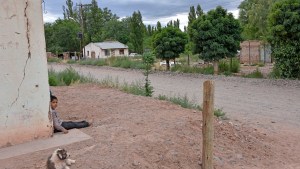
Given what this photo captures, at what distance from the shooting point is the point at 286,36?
594 inches

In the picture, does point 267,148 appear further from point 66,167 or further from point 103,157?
point 66,167

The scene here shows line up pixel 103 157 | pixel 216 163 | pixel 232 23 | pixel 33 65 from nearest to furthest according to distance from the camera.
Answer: pixel 103 157, pixel 216 163, pixel 33 65, pixel 232 23

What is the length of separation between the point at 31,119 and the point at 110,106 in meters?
2.93

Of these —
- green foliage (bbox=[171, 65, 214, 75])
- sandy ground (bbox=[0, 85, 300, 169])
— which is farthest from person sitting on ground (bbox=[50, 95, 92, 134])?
green foliage (bbox=[171, 65, 214, 75])

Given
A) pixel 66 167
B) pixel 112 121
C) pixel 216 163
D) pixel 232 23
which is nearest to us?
pixel 66 167

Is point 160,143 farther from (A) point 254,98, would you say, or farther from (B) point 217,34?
(B) point 217,34

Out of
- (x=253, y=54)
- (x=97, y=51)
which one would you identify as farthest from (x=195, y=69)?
(x=97, y=51)

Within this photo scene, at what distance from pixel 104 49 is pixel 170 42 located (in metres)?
33.0

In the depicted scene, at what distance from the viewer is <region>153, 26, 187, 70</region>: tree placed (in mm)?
21938

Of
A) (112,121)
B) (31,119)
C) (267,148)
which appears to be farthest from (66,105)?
(267,148)

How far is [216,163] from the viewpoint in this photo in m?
5.04

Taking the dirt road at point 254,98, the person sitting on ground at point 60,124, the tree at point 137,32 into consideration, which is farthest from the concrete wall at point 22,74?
the tree at point 137,32

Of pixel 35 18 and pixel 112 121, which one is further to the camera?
pixel 112 121

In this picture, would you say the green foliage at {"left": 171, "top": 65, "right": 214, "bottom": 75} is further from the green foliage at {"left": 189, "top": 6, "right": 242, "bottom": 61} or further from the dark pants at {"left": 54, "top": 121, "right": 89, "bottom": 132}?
the dark pants at {"left": 54, "top": 121, "right": 89, "bottom": 132}
